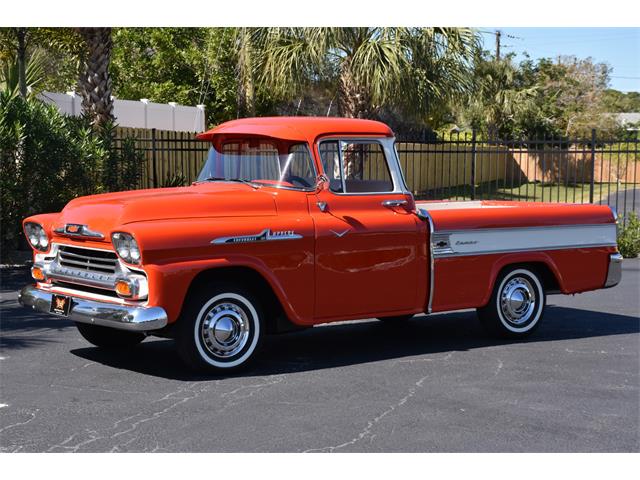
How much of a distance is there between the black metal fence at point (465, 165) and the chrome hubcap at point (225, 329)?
568cm

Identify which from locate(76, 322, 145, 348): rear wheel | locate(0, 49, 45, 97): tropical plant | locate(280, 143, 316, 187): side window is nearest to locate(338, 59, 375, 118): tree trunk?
locate(0, 49, 45, 97): tropical plant

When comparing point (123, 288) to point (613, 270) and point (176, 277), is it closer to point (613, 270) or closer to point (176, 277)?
point (176, 277)

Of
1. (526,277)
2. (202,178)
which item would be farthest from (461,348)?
(202,178)

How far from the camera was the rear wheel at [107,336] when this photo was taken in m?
8.26

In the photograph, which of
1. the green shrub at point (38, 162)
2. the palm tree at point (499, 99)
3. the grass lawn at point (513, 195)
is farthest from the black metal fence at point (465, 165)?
the palm tree at point (499, 99)

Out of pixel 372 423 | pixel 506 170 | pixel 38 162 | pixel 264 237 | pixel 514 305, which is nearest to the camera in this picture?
pixel 372 423

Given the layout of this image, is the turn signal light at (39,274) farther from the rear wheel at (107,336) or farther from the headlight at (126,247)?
the headlight at (126,247)

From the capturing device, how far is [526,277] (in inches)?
361

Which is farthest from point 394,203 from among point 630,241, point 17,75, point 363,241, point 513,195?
point 513,195

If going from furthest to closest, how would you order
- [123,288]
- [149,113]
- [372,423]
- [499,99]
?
[499,99]
[149,113]
[123,288]
[372,423]

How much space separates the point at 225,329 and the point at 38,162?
8.06m

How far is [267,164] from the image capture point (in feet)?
26.1

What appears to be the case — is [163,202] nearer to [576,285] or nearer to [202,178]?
[202,178]

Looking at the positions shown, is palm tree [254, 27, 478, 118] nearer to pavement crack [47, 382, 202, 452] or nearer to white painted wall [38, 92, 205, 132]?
white painted wall [38, 92, 205, 132]
